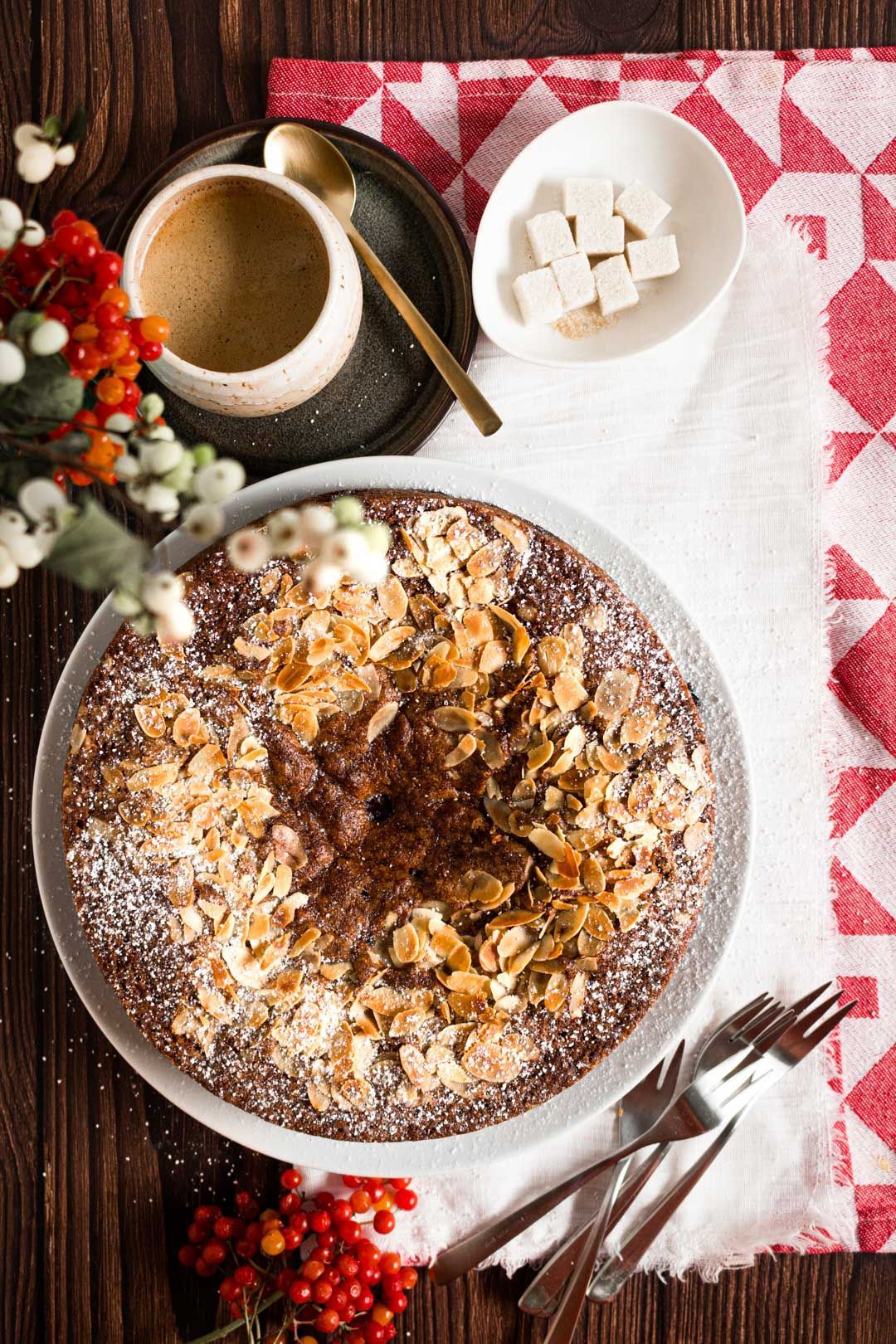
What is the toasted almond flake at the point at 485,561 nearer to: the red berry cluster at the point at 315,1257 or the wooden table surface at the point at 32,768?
the wooden table surface at the point at 32,768

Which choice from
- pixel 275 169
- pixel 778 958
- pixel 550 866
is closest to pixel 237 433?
pixel 275 169

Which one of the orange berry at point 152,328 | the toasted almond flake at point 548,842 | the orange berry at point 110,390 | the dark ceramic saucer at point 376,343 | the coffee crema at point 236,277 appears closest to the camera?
the orange berry at point 110,390

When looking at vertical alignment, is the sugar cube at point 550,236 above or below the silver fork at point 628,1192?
above

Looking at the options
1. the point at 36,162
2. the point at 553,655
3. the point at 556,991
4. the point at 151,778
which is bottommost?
the point at 556,991

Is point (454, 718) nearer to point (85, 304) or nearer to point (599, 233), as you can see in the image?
point (85, 304)

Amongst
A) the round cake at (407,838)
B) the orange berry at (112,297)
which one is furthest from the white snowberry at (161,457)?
the round cake at (407,838)

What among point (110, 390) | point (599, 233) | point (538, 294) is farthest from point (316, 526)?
point (599, 233)
